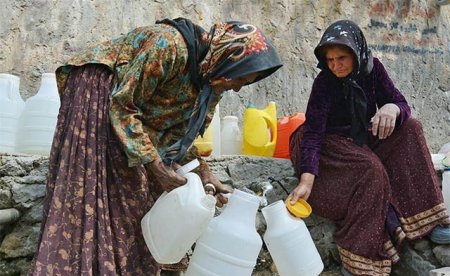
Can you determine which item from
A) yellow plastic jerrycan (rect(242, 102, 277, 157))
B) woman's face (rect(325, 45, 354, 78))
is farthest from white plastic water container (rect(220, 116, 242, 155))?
woman's face (rect(325, 45, 354, 78))

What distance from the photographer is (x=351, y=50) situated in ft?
7.74

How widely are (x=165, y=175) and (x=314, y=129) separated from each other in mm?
913

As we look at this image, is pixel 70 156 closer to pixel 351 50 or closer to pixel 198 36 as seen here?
pixel 198 36

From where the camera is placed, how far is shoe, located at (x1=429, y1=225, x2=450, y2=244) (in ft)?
7.88

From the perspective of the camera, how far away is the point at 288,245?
6.34ft

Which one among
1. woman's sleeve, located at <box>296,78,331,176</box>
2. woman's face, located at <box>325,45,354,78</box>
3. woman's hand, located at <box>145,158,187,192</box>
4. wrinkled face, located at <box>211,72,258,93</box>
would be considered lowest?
woman's hand, located at <box>145,158,187,192</box>

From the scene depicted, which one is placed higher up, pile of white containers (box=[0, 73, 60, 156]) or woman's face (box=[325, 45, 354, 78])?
woman's face (box=[325, 45, 354, 78])

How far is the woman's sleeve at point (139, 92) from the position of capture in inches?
69.2

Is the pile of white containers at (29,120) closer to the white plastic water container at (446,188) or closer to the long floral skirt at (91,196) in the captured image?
the long floral skirt at (91,196)

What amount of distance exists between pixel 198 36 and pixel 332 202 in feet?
3.27

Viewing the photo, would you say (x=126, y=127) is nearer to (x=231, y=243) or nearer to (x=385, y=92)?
(x=231, y=243)

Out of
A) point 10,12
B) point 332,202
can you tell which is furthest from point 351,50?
point 10,12

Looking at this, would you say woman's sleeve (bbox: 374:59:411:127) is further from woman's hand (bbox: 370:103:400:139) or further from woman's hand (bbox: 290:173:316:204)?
woman's hand (bbox: 290:173:316:204)

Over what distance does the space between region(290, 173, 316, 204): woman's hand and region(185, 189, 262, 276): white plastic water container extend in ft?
1.58
